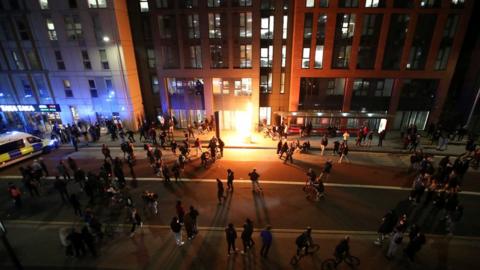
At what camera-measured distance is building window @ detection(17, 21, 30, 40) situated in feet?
77.8

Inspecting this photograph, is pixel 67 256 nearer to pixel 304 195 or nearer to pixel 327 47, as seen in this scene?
pixel 304 195

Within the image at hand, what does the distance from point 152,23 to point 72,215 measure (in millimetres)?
19116

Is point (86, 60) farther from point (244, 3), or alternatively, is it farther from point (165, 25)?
point (244, 3)

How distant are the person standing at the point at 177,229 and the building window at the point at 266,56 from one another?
62.9ft

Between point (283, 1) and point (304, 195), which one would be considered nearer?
point (304, 195)

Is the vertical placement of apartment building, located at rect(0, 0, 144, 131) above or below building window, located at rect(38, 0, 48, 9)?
below

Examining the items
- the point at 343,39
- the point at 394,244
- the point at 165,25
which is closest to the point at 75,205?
the point at 394,244

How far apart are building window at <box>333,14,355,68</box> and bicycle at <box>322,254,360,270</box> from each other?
1919cm

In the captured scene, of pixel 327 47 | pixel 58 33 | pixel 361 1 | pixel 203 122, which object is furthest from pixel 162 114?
pixel 361 1

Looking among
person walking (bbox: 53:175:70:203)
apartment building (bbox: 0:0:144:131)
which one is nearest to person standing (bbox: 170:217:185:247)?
person walking (bbox: 53:175:70:203)

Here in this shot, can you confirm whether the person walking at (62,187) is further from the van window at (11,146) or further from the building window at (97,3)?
the building window at (97,3)

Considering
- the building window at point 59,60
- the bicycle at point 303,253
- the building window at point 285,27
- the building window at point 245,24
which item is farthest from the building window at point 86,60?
the bicycle at point 303,253

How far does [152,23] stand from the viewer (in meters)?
24.0

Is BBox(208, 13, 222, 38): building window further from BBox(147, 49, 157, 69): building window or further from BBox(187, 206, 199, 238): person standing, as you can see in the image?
BBox(187, 206, 199, 238): person standing
